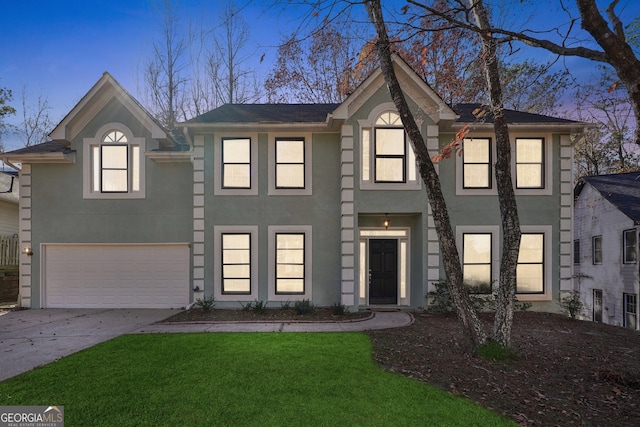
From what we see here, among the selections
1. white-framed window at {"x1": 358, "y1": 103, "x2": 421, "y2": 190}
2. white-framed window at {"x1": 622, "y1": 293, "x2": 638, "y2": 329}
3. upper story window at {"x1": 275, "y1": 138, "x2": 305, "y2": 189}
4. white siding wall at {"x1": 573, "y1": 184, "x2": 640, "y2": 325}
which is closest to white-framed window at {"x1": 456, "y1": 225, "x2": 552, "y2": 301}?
white-framed window at {"x1": 358, "y1": 103, "x2": 421, "y2": 190}

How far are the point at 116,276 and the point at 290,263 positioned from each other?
579cm

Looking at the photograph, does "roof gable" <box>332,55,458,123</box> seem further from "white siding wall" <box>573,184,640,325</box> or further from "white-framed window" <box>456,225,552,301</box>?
"white siding wall" <box>573,184,640,325</box>

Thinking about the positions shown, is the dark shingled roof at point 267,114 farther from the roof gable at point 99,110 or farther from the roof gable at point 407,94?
the roof gable at point 99,110

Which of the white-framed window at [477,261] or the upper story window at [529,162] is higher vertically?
the upper story window at [529,162]

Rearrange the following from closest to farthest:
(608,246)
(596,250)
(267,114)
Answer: (267,114), (608,246), (596,250)

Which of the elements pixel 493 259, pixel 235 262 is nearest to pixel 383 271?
pixel 493 259

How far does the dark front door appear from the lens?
37.7ft

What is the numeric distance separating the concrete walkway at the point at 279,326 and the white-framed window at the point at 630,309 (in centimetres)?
1194

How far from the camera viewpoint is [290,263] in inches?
437

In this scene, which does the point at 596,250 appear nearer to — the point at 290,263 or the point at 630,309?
the point at 630,309

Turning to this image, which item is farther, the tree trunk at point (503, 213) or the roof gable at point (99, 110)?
the roof gable at point (99, 110)

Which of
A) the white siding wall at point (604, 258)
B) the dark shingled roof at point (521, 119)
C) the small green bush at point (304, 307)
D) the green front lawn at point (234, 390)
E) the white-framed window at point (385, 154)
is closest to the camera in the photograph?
Answer: the green front lawn at point (234, 390)

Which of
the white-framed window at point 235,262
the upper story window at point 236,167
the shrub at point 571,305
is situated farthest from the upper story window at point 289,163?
the shrub at point 571,305

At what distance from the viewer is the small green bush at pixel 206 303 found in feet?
34.8
